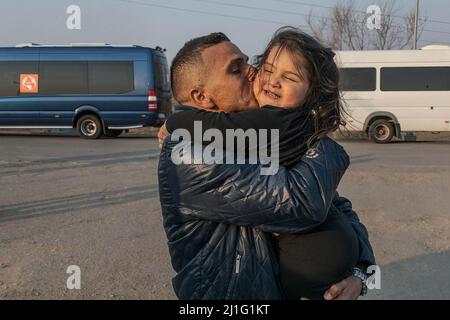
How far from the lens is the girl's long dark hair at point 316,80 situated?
1382 millimetres

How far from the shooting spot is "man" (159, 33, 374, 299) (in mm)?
1288

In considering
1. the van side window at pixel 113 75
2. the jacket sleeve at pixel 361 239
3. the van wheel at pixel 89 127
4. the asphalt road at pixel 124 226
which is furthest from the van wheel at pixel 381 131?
the jacket sleeve at pixel 361 239

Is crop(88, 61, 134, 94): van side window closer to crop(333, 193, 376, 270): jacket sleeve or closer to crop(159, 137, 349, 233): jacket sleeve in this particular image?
crop(333, 193, 376, 270): jacket sleeve

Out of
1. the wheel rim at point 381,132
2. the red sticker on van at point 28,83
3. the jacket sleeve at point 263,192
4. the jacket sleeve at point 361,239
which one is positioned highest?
the red sticker on van at point 28,83

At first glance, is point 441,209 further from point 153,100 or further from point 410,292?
point 153,100

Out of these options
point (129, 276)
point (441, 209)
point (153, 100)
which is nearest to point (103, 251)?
point (129, 276)

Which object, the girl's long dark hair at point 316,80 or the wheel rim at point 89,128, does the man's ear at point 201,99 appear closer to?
the girl's long dark hair at point 316,80

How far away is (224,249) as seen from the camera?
4.54ft

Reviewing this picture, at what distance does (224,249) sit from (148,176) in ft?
21.5

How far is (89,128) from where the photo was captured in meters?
14.9

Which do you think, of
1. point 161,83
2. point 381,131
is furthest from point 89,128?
point 381,131

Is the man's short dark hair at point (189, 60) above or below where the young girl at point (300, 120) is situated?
above

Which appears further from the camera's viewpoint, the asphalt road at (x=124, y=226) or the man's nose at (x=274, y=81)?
the asphalt road at (x=124, y=226)

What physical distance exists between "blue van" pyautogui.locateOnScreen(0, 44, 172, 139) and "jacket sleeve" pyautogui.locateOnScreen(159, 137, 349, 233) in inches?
523
